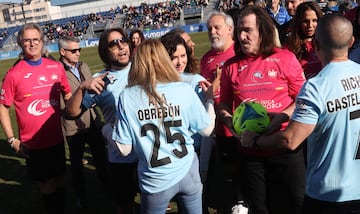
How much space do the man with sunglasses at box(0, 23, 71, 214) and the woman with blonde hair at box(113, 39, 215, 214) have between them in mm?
1884

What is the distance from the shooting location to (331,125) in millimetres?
2434

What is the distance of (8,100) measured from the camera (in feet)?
13.9

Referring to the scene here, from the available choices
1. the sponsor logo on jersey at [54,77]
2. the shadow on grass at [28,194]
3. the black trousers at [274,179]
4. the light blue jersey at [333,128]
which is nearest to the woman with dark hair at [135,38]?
the sponsor logo on jersey at [54,77]

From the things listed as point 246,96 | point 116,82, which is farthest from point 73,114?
point 246,96

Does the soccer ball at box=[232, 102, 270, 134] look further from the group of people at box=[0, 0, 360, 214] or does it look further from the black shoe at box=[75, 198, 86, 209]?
the black shoe at box=[75, 198, 86, 209]

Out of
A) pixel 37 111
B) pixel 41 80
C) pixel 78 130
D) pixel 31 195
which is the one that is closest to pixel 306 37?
pixel 41 80

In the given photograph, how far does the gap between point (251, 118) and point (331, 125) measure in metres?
0.76

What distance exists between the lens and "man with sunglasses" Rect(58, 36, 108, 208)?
544 centimetres

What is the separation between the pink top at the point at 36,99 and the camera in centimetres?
427

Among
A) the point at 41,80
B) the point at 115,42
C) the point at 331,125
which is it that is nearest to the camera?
the point at 331,125

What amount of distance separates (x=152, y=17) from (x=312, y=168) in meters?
47.9

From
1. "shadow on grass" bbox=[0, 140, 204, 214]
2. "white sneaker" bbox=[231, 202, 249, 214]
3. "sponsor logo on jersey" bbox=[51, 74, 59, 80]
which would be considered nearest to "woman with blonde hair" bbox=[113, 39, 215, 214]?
"white sneaker" bbox=[231, 202, 249, 214]

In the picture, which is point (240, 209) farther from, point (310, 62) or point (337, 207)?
point (337, 207)

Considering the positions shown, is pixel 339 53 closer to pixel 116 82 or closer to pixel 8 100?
pixel 116 82
